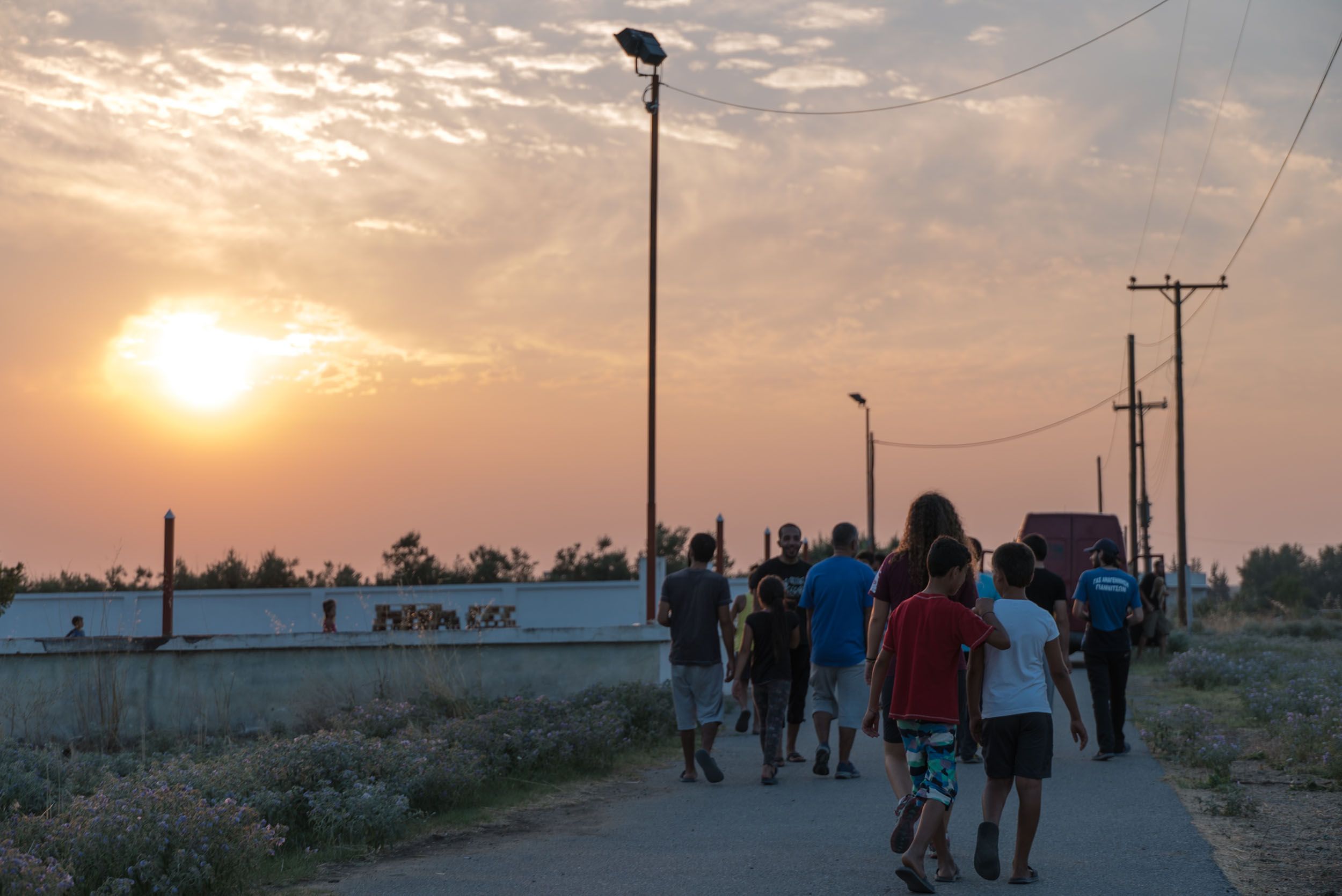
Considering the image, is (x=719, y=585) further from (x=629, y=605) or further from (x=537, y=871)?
(x=629, y=605)

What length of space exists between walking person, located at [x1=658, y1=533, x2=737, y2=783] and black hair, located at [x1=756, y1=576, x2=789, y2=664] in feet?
1.29

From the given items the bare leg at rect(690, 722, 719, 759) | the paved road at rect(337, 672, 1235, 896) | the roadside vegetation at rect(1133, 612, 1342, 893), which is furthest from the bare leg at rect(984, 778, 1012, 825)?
the bare leg at rect(690, 722, 719, 759)

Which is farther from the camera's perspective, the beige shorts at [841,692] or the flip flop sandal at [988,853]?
the beige shorts at [841,692]

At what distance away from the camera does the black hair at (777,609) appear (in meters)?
11.0

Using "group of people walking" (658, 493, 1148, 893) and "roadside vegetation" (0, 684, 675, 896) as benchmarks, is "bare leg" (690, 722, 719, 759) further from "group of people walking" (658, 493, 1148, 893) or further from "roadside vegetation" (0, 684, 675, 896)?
"roadside vegetation" (0, 684, 675, 896)

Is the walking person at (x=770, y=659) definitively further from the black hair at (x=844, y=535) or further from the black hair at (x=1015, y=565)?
the black hair at (x=1015, y=565)

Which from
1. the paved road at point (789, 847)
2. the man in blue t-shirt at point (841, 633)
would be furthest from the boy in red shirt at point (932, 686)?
the man in blue t-shirt at point (841, 633)

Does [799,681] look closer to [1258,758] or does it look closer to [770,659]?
[770,659]

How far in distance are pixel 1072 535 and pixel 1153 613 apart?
7.39 m

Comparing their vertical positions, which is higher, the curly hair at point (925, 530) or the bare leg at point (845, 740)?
the curly hair at point (925, 530)

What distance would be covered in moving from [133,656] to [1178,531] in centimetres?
3276

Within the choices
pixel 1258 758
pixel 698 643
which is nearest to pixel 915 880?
pixel 698 643

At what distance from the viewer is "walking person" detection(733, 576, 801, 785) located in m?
10.8

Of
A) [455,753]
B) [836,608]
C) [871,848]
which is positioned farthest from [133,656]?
[871,848]
